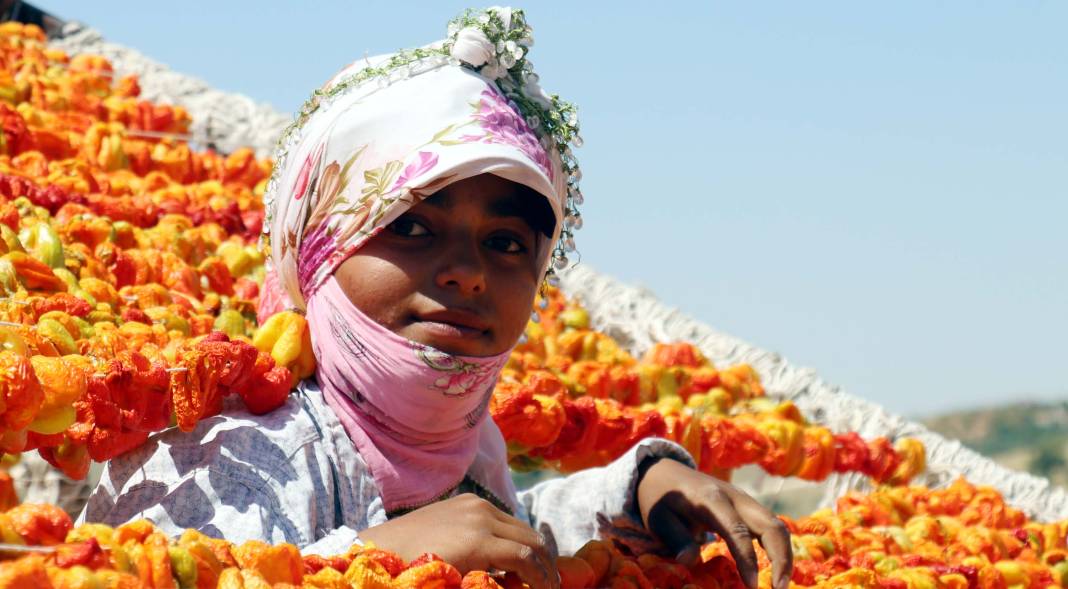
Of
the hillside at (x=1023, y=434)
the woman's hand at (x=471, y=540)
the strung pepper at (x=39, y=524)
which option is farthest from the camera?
the hillside at (x=1023, y=434)

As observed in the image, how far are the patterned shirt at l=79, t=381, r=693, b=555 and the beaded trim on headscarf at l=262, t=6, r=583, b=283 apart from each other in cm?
48

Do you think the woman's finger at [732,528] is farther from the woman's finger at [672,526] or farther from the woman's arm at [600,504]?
the woman's arm at [600,504]

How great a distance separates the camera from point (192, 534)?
1.49m

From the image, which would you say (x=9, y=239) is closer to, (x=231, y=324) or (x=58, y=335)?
(x=231, y=324)

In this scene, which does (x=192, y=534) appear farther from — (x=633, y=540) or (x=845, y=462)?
(x=845, y=462)

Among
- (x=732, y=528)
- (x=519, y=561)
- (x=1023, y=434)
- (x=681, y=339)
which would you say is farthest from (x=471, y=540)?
(x=1023, y=434)

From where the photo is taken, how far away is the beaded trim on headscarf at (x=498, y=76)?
2361 mm

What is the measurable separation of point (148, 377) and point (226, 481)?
0.57 ft

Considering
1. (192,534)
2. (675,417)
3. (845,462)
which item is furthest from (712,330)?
(192,534)

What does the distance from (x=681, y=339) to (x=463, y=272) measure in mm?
2070

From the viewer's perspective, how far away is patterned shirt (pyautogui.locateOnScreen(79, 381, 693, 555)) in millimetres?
1924

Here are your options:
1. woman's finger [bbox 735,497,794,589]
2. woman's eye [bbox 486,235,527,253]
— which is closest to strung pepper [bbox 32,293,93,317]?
woman's eye [bbox 486,235,527,253]

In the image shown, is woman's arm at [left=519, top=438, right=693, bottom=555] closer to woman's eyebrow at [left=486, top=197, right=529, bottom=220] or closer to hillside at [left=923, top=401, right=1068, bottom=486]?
woman's eyebrow at [left=486, top=197, right=529, bottom=220]

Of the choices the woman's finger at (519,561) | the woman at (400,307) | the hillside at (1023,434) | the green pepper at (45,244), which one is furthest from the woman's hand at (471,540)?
the hillside at (1023,434)
